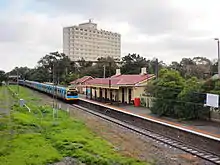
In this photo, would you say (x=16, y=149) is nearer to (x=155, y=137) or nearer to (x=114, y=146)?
(x=114, y=146)

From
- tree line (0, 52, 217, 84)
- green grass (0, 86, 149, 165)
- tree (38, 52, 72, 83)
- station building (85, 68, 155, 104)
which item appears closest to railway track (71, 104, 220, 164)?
green grass (0, 86, 149, 165)

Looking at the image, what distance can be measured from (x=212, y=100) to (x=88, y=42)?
11656cm

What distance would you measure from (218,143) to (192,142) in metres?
1.98

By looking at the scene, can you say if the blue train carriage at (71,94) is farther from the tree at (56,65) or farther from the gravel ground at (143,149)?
the tree at (56,65)

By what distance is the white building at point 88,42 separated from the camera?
5103 inches

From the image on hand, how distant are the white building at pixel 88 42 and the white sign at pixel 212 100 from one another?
362 ft

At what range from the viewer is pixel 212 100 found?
19375 millimetres

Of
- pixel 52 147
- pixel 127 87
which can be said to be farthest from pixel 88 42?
pixel 52 147

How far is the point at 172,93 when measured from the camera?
2372cm

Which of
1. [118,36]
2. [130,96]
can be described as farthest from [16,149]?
[118,36]

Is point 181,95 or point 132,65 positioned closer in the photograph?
point 181,95

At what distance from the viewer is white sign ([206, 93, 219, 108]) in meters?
19.0

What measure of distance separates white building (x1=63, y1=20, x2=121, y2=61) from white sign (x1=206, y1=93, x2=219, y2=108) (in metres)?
110

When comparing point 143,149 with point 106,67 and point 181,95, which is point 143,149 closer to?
point 181,95
